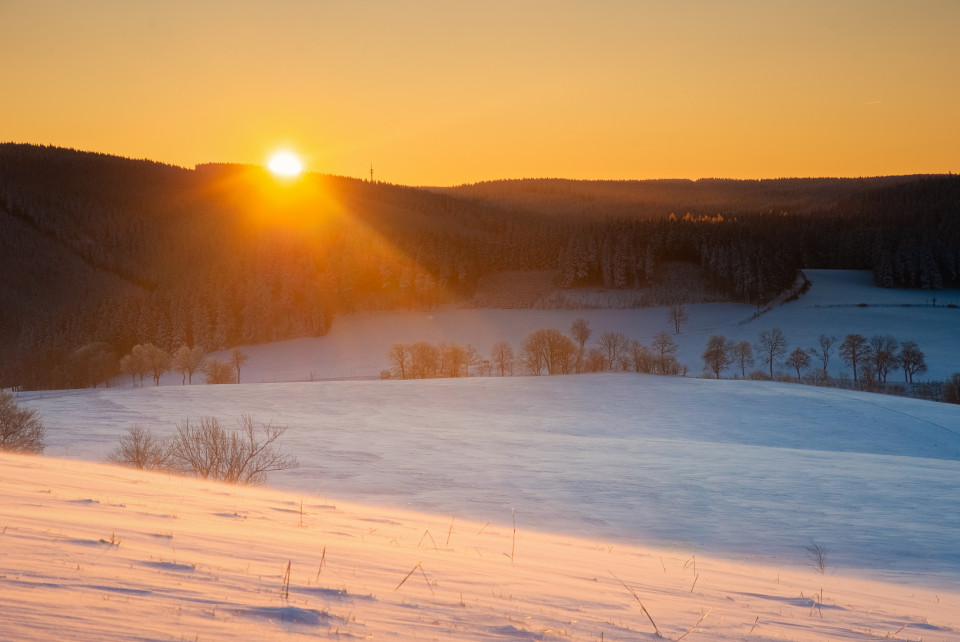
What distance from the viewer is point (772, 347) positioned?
111m

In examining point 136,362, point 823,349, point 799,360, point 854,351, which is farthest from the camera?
point 136,362

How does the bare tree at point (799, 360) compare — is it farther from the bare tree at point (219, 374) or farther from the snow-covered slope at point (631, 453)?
the bare tree at point (219, 374)

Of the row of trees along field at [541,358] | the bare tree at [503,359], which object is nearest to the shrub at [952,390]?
the row of trees along field at [541,358]

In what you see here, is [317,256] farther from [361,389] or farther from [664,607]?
[664,607]

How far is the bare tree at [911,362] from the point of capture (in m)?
101

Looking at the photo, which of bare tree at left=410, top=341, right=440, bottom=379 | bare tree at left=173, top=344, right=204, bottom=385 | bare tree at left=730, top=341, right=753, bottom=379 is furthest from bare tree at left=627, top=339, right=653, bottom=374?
bare tree at left=173, top=344, right=204, bottom=385

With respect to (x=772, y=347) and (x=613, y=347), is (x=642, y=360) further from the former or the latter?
(x=772, y=347)

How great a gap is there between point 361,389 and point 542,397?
16.6 m

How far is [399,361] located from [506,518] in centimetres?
8521

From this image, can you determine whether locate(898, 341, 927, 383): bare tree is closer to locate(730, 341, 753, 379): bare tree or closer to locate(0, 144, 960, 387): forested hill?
locate(730, 341, 753, 379): bare tree

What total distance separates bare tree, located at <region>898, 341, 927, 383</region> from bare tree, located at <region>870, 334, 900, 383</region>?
46.9 inches

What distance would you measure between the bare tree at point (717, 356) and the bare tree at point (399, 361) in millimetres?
40840

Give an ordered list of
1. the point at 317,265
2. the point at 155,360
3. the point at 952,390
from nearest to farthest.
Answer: the point at 952,390, the point at 155,360, the point at 317,265

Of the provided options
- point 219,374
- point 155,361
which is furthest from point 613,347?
point 155,361
